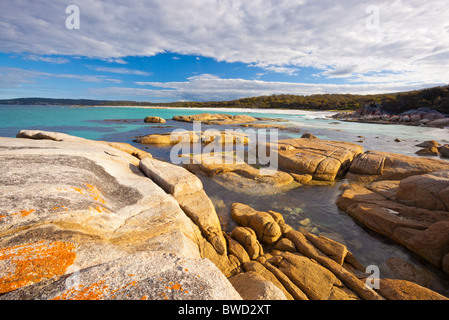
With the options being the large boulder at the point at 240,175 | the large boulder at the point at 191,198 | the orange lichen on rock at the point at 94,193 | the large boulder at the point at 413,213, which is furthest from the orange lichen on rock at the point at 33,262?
the large boulder at the point at 413,213

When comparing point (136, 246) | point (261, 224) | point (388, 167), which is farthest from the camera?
point (388, 167)

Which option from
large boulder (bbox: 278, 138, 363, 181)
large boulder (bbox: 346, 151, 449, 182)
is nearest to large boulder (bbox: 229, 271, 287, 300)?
large boulder (bbox: 278, 138, 363, 181)

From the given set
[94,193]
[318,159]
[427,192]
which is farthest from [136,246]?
[318,159]

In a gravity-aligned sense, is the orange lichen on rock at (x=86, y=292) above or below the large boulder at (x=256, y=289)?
above

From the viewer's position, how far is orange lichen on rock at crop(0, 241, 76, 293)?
2639 mm

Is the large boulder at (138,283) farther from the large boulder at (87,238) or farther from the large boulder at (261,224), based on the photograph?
the large boulder at (261,224)

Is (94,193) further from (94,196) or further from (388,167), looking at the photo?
(388,167)

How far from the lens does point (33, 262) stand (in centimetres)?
291

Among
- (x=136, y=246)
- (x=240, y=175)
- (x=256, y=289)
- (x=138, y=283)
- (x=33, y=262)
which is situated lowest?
(x=240, y=175)

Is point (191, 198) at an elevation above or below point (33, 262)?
below

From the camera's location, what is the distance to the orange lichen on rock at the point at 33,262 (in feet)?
8.66

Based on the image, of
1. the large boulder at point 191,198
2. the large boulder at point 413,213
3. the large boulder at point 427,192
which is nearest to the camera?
the large boulder at point 191,198

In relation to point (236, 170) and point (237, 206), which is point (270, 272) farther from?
point (236, 170)

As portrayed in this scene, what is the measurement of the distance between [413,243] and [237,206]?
598 cm
